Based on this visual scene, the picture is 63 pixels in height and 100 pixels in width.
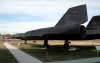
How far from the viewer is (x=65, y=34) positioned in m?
22.5

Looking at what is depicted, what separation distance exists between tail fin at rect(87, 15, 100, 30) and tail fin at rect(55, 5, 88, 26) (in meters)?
3.08

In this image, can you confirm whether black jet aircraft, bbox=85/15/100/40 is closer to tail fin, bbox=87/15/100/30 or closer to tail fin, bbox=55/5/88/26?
tail fin, bbox=87/15/100/30

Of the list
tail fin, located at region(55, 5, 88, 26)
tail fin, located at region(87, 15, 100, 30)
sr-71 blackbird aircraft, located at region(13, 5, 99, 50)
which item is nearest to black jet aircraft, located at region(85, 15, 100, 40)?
tail fin, located at region(87, 15, 100, 30)

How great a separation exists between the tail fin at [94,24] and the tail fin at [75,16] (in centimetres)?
308

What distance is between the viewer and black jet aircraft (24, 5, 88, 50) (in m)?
→ 21.7

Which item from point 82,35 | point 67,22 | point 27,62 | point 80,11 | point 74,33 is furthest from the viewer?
point 67,22

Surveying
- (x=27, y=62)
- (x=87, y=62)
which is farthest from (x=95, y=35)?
(x=27, y=62)

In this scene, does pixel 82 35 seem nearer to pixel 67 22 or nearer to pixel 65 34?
pixel 65 34

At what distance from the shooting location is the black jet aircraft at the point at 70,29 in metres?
21.7

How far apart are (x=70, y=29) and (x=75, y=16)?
422cm

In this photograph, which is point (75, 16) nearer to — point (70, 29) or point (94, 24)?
point (94, 24)

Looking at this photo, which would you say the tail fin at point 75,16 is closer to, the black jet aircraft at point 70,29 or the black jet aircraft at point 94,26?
the black jet aircraft at point 70,29

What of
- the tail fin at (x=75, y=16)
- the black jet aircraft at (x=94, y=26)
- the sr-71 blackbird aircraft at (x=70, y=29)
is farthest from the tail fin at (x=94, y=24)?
the tail fin at (x=75, y=16)

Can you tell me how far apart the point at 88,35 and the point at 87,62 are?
1098 cm
